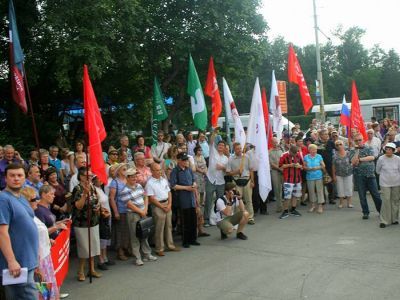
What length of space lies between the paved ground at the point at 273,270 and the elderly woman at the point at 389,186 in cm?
33

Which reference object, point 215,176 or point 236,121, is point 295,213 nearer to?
point 215,176

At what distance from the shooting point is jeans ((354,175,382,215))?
10461mm

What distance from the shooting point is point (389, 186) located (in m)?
9.76

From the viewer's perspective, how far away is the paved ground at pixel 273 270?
622cm

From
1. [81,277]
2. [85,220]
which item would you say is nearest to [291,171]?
[85,220]

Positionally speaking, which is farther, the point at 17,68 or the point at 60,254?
the point at 17,68

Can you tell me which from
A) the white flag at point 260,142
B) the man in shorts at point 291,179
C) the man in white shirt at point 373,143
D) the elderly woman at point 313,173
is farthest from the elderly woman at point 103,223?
the man in white shirt at point 373,143

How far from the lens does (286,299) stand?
5.88 m

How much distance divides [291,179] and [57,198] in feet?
18.5

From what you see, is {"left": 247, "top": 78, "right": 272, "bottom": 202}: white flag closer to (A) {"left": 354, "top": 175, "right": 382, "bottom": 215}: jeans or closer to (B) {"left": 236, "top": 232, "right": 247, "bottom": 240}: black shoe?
(B) {"left": 236, "top": 232, "right": 247, "bottom": 240}: black shoe

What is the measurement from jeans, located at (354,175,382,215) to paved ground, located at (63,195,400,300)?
768 mm

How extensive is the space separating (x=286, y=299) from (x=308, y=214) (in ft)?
19.0

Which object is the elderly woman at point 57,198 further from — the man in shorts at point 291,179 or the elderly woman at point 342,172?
the elderly woman at point 342,172

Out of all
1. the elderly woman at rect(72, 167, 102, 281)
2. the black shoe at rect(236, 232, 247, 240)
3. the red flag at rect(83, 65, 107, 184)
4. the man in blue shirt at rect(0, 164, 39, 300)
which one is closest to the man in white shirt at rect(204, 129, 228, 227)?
the black shoe at rect(236, 232, 247, 240)
